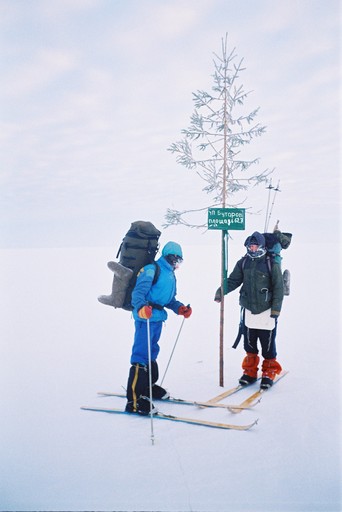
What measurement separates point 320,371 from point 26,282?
59.6ft

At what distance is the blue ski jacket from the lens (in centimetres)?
483

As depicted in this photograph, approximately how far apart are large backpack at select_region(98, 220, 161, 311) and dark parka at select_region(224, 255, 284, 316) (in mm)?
1592

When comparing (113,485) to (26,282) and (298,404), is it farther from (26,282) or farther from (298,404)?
(26,282)

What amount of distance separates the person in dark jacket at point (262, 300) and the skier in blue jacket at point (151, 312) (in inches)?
44.8

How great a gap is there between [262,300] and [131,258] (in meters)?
1.97

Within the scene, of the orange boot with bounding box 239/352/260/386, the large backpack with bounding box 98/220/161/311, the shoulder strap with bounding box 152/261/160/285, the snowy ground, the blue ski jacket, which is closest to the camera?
the snowy ground

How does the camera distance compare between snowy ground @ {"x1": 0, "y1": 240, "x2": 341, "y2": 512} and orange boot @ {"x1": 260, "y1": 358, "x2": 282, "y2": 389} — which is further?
orange boot @ {"x1": 260, "y1": 358, "x2": 282, "y2": 389}

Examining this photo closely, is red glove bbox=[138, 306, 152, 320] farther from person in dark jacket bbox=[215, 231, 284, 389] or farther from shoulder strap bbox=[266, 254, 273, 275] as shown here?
shoulder strap bbox=[266, 254, 273, 275]

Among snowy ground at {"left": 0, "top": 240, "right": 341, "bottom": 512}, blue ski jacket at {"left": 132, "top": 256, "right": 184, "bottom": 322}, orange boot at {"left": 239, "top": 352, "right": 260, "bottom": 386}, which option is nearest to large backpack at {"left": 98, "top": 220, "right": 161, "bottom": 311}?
blue ski jacket at {"left": 132, "top": 256, "right": 184, "bottom": 322}

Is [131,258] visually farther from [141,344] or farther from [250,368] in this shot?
[250,368]

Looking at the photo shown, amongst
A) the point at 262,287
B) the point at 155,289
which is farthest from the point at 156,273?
the point at 262,287

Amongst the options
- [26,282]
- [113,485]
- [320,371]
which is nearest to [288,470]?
[113,485]

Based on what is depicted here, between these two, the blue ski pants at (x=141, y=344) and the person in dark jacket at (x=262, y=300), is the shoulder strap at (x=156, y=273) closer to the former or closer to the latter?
the blue ski pants at (x=141, y=344)

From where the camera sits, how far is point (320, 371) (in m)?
6.60
